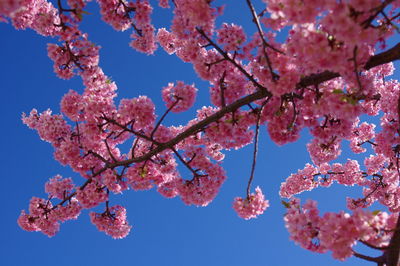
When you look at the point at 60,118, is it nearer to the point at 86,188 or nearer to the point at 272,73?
the point at 86,188

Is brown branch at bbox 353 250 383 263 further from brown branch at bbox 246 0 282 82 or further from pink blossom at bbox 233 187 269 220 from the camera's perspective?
brown branch at bbox 246 0 282 82

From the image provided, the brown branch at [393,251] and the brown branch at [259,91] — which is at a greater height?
the brown branch at [259,91]

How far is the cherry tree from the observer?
4570mm

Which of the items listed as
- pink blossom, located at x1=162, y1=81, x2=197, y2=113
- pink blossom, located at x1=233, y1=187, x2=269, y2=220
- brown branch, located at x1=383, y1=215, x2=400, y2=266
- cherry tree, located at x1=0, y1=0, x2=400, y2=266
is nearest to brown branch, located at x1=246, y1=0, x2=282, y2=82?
cherry tree, located at x1=0, y1=0, x2=400, y2=266

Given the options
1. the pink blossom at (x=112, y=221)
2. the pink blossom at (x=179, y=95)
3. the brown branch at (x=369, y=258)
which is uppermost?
the pink blossom at (x=179, y=95)

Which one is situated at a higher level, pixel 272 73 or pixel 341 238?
pixel 272 73

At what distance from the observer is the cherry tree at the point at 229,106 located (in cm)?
457

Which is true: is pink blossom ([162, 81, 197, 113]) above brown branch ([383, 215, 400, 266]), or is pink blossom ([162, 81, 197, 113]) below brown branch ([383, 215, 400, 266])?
above

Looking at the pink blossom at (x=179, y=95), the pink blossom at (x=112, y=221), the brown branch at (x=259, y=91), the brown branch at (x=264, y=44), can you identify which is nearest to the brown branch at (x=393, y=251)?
the brown branch at (x=259, y=91)

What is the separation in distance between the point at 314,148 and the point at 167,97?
3662 millimetres

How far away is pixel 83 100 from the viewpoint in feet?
24.8

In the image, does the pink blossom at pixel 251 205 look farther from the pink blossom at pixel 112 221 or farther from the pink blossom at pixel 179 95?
the pink blossom at pixel 112 221

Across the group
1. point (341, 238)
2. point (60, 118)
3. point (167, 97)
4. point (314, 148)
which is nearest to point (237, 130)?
point (167, 97)

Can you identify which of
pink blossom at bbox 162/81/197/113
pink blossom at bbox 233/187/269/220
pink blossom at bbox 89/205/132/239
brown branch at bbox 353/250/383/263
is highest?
pink blossom at bbox 162/81/197/113
